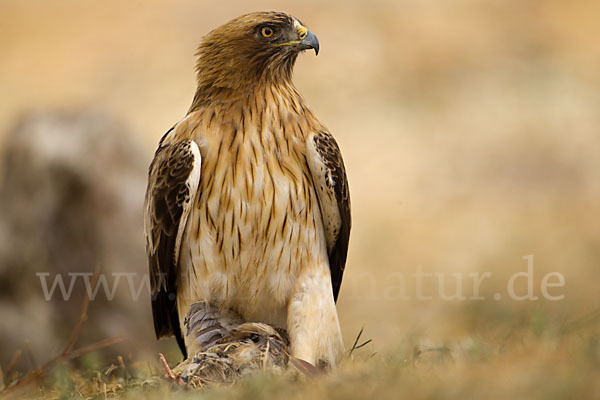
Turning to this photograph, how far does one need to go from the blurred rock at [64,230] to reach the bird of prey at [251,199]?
4105 mm

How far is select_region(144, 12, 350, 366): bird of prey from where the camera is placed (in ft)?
18.3

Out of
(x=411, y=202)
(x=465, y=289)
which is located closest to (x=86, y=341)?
(x=465, y=289)

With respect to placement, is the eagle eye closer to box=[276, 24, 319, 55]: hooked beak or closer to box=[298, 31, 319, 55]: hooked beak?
box=[276, 24, 319, 55]: hooked beak

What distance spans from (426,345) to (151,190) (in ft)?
7.91

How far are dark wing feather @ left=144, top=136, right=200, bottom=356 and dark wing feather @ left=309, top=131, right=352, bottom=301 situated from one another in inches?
34.8

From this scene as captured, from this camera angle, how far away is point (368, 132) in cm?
1847

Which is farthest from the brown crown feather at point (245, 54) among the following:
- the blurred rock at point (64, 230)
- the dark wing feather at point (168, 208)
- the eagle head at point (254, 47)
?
the blurred rock at point (64, 230)

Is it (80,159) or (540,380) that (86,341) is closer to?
(80,159)

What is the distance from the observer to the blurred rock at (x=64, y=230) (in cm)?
966

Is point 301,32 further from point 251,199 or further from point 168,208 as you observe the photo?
point 168,208

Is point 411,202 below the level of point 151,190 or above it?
below

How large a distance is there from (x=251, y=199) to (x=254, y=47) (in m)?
1.18

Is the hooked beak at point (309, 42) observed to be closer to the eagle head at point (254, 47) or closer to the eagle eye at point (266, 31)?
the eagle head at point (254, 47)

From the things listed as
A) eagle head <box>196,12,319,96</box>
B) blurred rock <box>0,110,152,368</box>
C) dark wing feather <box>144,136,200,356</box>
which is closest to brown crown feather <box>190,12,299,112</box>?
eagle head <box>196,12,319,96</box>
